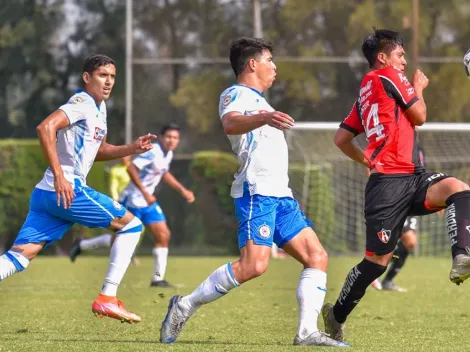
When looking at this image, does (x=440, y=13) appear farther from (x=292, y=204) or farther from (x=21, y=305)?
(x=292, y=204)

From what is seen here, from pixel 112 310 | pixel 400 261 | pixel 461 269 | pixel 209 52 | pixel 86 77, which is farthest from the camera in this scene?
pixel 209 52

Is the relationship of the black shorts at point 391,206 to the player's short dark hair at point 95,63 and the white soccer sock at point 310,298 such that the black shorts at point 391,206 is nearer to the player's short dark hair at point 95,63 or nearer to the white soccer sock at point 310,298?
the white soccer sock at point 310,298

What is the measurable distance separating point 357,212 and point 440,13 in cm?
532

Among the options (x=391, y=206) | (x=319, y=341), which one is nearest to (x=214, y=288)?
(x=319, y=341)

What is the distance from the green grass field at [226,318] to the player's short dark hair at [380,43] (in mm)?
2000

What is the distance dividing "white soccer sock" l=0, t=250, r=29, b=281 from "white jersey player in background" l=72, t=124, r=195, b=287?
5.41m

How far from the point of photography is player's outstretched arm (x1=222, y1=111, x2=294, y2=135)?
5.99 meters

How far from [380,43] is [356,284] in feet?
5.52

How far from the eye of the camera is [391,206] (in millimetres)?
6629

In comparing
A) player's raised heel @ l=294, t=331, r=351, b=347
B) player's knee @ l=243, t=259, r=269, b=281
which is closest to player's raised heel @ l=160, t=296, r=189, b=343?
player's knee @ l=243, t=259, r=269, b=281

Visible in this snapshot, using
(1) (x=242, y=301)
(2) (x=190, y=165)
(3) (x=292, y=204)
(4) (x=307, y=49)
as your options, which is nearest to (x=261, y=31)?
(4) (x=307, y=49)

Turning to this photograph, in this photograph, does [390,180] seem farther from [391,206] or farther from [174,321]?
[174,321]

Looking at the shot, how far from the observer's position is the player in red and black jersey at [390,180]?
6.61 m

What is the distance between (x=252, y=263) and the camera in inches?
257
